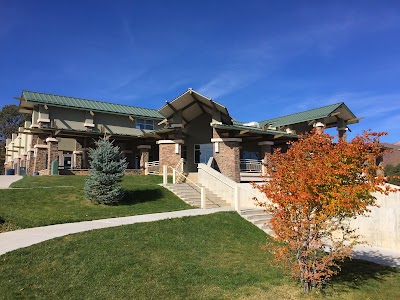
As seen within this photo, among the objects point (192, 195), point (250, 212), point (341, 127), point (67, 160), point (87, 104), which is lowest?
point (250, 212)

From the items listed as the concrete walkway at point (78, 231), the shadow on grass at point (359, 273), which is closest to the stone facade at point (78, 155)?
the concrete walkway at point (78, 231)

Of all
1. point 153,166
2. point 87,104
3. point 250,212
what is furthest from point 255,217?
point 87,104

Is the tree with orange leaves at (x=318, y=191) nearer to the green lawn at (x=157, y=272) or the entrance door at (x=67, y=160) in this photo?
the green lawn at (x=157, y=272)

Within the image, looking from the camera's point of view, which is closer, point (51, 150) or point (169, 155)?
point (169, 155)

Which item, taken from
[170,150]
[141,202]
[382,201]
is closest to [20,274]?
[141,202]

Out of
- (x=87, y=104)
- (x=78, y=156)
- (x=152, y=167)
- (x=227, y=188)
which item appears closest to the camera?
(x=227, y=188)

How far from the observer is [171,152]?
2464 cm

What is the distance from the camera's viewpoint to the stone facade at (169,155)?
24494mm

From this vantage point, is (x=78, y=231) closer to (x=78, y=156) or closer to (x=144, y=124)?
(x=78, y=156)

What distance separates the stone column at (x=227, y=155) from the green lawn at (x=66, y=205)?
514 cm

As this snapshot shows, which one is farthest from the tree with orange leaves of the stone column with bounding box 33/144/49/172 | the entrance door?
the entrance door

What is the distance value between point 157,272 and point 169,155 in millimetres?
17535

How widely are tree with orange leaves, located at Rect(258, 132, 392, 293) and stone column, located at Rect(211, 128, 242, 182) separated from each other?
15250 millimetres

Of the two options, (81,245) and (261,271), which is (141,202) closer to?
(81,245)
